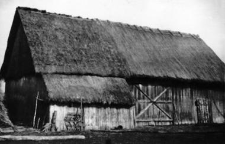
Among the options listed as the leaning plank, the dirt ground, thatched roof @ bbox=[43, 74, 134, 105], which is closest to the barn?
thatched roof @ bbox=[43, 74, 134, 105]

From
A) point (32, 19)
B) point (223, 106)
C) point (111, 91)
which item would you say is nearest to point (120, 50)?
point (111, 91)

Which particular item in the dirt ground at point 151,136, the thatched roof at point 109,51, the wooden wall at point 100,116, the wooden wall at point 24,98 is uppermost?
the thatched roof at point 109,51

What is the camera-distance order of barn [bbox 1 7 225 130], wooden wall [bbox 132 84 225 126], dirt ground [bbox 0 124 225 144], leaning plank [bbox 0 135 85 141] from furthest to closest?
wooden wall [bbox 132 84 225 126]
barn [bbox 1 7 225 130]
dirt ground [bbox 0 124 225 144]
leaning plank [bbox 0 135 85 141]

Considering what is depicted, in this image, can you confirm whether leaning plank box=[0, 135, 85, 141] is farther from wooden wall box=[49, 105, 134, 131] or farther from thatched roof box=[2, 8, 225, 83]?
thatched roof box=[2, 8, 225, 83]

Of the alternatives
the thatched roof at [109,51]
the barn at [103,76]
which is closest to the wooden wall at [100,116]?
the barn at [103,76]

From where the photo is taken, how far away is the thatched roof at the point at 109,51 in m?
19.1

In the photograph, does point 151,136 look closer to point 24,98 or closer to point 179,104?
point 179,104

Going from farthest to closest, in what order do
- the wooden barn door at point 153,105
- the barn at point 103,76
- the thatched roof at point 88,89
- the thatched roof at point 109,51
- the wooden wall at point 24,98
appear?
1. the wooden barn door at point 153,105
2. the thatched roof at point 109,51
3. the wooden wall at point 24,98
4. the barn at point 103,76
5. the thatched roof at point 88,89

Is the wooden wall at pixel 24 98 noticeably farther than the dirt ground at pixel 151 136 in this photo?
Yes

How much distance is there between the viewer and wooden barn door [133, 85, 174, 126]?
20719 millimetres

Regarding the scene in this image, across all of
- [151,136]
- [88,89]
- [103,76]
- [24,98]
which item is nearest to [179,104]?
[103,76]

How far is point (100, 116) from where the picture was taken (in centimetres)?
1817

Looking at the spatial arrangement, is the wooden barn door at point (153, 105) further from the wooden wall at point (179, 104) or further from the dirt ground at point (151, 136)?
the dirt ground at point (151, 136)

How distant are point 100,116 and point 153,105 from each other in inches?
186
